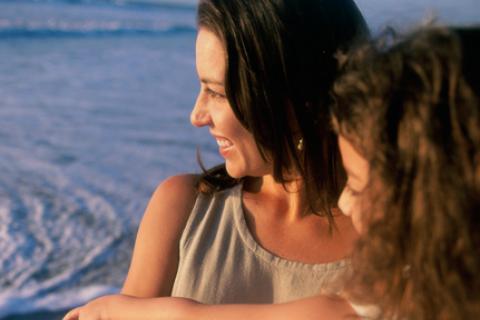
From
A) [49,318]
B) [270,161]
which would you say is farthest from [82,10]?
[270,161]

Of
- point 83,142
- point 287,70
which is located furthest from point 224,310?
point 83,142

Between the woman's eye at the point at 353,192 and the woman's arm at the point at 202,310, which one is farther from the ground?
the woman's eye at the point at 353,192

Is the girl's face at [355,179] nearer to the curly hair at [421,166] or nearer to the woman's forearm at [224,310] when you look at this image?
the curly hair at [421,166]

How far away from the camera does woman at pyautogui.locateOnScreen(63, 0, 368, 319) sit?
89.4 inches

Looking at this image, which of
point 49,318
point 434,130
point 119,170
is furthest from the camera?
point 119,170

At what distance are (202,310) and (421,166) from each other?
706mm

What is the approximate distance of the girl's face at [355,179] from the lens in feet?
5.66

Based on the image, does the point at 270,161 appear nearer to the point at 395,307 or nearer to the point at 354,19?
the point at 354,19

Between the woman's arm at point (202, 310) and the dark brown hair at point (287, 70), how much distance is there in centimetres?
46

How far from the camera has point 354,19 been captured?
2.36m

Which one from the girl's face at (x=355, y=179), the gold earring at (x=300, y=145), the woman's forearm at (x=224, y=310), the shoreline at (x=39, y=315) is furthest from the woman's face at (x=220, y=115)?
the shoreline at (x=39, y=315)

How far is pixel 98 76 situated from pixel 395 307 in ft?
22.3

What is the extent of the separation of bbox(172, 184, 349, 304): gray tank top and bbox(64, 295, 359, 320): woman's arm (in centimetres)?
21

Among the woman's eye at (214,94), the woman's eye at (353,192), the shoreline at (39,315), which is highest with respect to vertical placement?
the woman's eye at (214,94)
